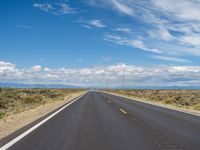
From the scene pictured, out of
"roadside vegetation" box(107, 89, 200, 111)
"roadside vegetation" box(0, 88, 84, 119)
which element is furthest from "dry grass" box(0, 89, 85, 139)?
"roadside vegetation" box(107, 89, 200, 111)

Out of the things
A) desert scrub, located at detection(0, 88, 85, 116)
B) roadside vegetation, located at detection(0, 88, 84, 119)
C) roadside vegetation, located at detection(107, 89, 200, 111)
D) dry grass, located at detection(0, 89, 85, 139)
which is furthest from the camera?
roadside vegetation, located at detection(107, 89, 200, 111)

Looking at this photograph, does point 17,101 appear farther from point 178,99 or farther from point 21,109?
point 178,99

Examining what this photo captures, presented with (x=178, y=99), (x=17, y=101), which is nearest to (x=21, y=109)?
(x=17, y=101)

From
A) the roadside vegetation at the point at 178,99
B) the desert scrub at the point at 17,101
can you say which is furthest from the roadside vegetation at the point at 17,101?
the roadside vegetation at the point at 178,99

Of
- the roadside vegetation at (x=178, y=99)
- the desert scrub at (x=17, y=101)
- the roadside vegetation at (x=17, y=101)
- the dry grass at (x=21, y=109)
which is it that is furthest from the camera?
the roadside vegetation at (x=178, y=99)

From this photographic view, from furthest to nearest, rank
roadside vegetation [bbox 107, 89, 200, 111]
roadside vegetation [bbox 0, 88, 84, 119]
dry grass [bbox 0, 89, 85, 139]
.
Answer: roadside vegetation [bbox 107, 89, 200, 111]
roadside vegetation [bbox 0, 88, 84, 119]
dry grass [bbox 0, 89, 85, 139]

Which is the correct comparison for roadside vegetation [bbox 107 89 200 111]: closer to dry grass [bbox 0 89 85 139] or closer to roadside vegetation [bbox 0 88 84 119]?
dry grass [bbox 0 89 85 139]

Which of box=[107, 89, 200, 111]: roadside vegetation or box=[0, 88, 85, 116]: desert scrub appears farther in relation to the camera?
box=[107, 89, 200, 111]: roadside vegetation

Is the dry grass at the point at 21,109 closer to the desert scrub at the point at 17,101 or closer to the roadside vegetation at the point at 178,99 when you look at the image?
the desert scrub at the point at 17,101

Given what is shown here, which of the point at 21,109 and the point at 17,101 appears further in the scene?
the point at 17,101

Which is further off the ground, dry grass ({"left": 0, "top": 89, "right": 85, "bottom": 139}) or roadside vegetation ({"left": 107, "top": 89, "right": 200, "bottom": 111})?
roadside vegetation ({"left": 107, "top": 89, "right": 200, "bottom": 111})

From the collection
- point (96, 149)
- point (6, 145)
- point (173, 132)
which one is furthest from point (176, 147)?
point (6, 145)

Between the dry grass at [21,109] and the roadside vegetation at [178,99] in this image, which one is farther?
the roadside vegetation at [178,99]

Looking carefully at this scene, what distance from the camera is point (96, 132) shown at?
1134cm
